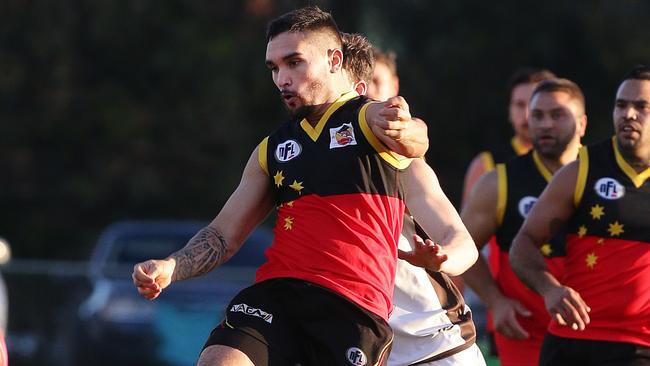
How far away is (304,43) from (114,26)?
58.3 ft

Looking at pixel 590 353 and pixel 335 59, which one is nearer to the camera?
pixel 335 59

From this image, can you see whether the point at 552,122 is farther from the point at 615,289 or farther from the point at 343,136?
the point at 343,136

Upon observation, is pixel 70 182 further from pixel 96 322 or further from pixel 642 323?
pixel 642 323

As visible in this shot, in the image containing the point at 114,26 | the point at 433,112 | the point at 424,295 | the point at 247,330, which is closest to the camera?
the point at 247,330

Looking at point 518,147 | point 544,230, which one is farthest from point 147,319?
point 544,230

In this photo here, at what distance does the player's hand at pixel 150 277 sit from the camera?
530 cm

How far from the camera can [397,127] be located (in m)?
5.39

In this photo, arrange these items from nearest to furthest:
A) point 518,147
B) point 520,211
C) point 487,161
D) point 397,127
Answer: point 397,127
point 520,211
point 518,147
point 487,161

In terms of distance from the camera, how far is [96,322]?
589 inches

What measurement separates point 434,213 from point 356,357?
730 mm

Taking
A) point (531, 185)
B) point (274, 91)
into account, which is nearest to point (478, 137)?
point (274, 91)

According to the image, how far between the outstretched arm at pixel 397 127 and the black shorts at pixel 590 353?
5.90 ft

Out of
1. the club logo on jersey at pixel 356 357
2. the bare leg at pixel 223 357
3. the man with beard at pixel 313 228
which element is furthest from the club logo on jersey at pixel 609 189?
the bare leg at pixel 223 357

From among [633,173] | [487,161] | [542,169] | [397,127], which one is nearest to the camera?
[397,127]
